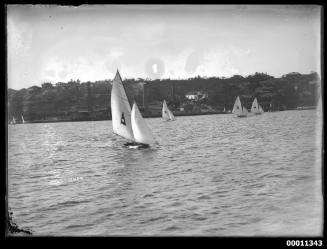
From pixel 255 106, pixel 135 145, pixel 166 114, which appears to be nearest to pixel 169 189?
pixel 166 114

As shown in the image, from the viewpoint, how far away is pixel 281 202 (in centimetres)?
959

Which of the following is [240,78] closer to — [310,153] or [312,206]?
[310,153]

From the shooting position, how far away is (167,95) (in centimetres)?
1159

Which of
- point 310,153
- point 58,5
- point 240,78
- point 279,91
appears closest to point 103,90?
point 58,5

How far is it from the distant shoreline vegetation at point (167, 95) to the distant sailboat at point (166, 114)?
0.15 meters

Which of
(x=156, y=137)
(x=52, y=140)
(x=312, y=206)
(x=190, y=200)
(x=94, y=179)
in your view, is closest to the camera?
(x=312, y=206)

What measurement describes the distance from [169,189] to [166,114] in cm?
333

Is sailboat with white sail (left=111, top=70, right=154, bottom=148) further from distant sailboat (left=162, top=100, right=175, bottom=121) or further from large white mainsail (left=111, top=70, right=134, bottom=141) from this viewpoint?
distant sailboat (left=162, top=100, right=175, bottom=121)

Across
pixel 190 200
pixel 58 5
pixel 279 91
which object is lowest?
pixel 190 200

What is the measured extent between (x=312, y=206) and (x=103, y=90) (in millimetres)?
5974

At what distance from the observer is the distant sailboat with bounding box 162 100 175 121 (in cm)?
1216

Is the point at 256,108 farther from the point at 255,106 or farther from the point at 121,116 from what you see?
the point at 121,116

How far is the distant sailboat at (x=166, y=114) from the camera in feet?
39.9

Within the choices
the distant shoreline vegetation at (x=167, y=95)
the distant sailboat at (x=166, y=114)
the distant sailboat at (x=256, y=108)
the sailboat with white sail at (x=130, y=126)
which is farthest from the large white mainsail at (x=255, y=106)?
the sailboat with white sail at (x=130, y=126)
